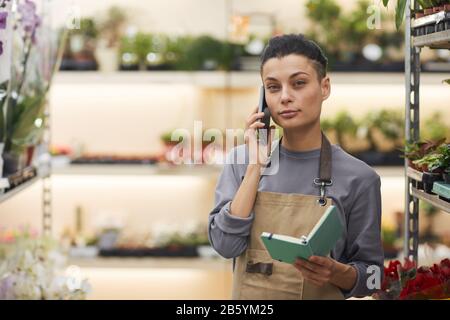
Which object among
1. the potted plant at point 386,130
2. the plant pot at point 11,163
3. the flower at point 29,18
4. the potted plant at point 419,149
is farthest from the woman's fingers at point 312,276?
the potted plant at point 386,130

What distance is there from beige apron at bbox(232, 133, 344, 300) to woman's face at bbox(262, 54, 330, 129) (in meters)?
0.10

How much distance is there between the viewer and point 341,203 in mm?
1493

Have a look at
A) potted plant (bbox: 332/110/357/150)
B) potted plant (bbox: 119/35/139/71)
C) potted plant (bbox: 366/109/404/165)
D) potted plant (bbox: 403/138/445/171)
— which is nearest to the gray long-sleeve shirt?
potted plant (bbox: 403/138/445/171)

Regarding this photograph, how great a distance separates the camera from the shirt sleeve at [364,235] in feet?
4.95

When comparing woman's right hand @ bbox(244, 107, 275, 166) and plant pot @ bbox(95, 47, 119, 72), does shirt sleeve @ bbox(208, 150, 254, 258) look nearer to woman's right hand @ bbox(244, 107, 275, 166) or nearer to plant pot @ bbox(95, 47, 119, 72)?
woman's right hand @ bbox(244, 107, 275, 166)

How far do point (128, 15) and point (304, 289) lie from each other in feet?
8.39

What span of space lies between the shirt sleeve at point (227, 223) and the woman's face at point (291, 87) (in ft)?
0.49

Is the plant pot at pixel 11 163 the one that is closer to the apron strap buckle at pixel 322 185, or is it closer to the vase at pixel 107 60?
the apron strap buckle at pixel 322 185

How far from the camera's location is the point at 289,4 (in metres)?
3.53

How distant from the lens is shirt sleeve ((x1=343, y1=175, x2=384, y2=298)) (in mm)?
1508

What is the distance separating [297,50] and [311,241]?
385 millimetres

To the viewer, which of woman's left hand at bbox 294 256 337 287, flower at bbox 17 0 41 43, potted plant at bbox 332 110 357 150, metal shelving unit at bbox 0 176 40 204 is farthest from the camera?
potted plant at bbox 332 110 357 150
